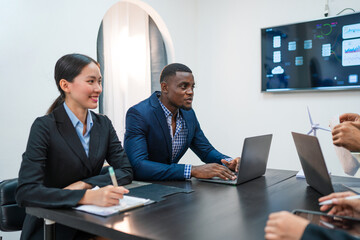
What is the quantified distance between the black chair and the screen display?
120 centimetres

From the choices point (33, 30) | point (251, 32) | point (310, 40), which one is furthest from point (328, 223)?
point (251, 32)

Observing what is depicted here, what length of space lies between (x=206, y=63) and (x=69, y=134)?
2.75m

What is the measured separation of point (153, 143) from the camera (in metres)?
2.12

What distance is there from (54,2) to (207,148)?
1669 mm

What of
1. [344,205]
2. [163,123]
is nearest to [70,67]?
[163,123]

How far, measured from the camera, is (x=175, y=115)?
90.7 inches

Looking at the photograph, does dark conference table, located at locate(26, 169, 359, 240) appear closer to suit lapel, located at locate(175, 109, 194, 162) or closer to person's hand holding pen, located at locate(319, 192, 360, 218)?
person's hand holding pen, located at locate(319, 192, 360, 218)

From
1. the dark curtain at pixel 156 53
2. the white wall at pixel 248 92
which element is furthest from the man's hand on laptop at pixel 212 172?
the dark curtain at pixel 156 53

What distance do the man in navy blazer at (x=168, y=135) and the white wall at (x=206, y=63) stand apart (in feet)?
3.15

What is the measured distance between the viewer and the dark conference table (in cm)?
99

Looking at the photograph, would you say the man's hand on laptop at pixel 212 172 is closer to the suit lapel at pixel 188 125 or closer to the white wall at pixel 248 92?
the suit lapel at pixel 188 125

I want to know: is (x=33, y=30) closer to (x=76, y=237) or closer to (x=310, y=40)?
(x=76, y=237)

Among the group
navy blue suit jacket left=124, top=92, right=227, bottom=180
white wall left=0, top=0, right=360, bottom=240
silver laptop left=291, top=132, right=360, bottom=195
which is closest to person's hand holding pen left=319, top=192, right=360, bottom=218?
silver laptop left=291, top=132, right=360, bottom=195

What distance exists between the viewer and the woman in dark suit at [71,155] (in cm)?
128
